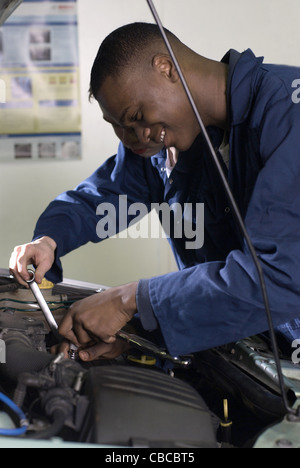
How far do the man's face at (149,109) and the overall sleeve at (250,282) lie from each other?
0.77ft

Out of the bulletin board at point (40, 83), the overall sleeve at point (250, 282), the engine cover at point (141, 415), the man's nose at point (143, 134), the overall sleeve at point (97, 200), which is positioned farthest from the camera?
the bulletin board at point (40, 83)

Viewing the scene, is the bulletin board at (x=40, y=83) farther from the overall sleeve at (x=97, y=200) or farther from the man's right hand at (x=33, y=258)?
the man's right hand at (x=33, y=258)

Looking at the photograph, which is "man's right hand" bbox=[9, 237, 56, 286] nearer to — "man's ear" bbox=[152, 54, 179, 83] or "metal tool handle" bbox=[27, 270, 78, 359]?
"metal tool handle" bbox=[27, 270, 78, 359]

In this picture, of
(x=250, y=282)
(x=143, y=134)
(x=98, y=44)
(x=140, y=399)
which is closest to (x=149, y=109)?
(x=143, y=134)

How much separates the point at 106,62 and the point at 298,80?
416 millimetres

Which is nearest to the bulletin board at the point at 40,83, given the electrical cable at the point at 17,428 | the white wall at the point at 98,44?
the white wall at the point at 98,44

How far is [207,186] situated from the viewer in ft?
4.31

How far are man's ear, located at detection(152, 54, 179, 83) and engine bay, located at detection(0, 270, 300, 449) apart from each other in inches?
22.6

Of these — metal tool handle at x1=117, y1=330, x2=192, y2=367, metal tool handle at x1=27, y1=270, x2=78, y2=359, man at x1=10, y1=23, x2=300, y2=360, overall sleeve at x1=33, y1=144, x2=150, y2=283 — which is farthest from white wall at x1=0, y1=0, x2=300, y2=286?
metal tool handle at x1=117, y1=330, x2=192, y2=367

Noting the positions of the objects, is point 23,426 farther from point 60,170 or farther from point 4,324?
point 60,170

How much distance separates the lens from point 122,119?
3.78 ft

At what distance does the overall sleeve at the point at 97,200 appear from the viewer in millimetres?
1519

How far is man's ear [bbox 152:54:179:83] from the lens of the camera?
1.11 metres

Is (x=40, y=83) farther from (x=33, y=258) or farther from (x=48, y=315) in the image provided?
(x=48, y=315)
